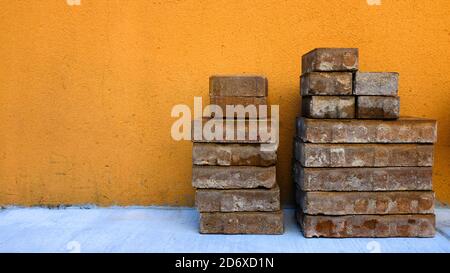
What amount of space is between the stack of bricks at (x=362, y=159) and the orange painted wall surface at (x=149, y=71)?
977 millimetres

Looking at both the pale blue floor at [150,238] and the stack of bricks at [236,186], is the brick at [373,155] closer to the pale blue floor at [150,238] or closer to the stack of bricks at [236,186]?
the stack of bricks at [236,186]

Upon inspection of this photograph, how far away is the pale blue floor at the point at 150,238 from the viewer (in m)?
3.21

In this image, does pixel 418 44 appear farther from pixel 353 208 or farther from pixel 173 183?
pixel 173 183

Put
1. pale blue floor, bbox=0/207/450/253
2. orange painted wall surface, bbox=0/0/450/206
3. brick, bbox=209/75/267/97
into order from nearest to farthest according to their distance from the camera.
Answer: pale blue floor, bbox=0/207/450/253, brick, bbox=209/75/267/97, orange painted wall surface, bbox=0/0/450/206

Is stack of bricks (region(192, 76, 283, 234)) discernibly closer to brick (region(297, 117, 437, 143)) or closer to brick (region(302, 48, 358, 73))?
brick (region(297, 117, 437, 143))

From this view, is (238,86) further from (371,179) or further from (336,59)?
(371,179)

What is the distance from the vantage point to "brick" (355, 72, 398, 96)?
3373mm

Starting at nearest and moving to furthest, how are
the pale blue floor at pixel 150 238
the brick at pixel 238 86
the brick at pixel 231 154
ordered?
the pale blue floor at pixel 150 238 < the brick at pixel 231 154 < the brick at pixel 238 86

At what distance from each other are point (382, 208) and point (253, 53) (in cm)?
203

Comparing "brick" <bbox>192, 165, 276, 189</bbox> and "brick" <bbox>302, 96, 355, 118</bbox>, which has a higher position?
"brick" <bbox>302, 96, 355, 118</bbox>

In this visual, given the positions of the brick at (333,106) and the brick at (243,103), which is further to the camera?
the brick at (243,103)

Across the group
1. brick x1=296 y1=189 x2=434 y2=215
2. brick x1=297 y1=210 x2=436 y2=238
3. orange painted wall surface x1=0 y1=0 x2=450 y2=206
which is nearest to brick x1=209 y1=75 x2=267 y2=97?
orange painted wall surface x1=0 y1=0 x2=450 y2=206

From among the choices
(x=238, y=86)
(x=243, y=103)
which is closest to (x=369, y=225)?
(x=243, y=103)

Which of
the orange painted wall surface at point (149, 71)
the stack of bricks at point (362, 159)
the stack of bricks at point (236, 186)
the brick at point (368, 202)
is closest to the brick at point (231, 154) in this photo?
the stack of bricks at point (236, 186)
